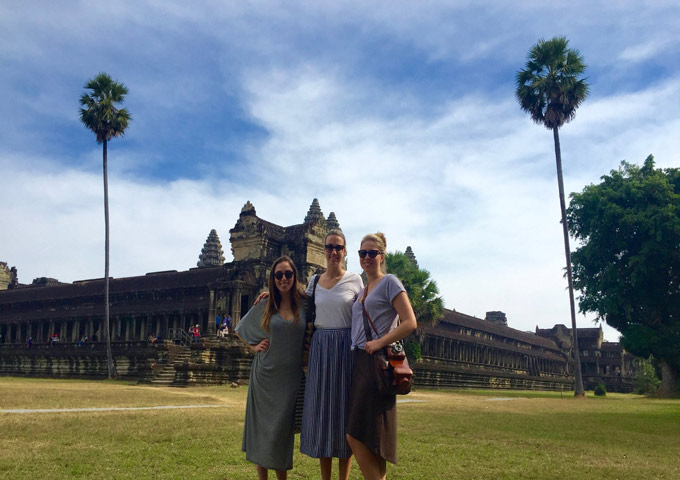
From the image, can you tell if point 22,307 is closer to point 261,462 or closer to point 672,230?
point 672,230

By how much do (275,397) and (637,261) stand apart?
31.7 m

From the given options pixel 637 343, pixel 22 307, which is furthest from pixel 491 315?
pixel 22 307

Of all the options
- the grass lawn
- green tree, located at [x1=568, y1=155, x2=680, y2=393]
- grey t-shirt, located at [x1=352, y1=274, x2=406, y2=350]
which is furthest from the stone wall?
grey t-shirt, located at [x1=352, y1=274, x2=406, y2=350]

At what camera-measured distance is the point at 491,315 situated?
8356 centimetres

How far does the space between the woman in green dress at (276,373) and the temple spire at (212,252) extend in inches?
2510

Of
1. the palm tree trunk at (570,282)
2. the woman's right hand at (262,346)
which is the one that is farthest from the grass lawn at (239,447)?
the palm tree trunk at (570,282)

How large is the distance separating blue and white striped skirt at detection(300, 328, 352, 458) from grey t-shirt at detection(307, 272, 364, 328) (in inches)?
3.5

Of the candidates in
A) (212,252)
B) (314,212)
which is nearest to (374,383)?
(314,212)

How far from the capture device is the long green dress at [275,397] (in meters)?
5.15

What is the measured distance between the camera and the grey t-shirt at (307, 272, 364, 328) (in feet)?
16.9

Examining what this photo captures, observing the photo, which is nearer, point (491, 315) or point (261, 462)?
point (261, 462)

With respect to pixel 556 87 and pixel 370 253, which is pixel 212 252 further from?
pixel 370 253

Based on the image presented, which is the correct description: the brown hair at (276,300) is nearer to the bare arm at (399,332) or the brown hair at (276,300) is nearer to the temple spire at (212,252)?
the bare arm at (399,332)

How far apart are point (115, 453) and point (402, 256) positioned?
2629 cm
